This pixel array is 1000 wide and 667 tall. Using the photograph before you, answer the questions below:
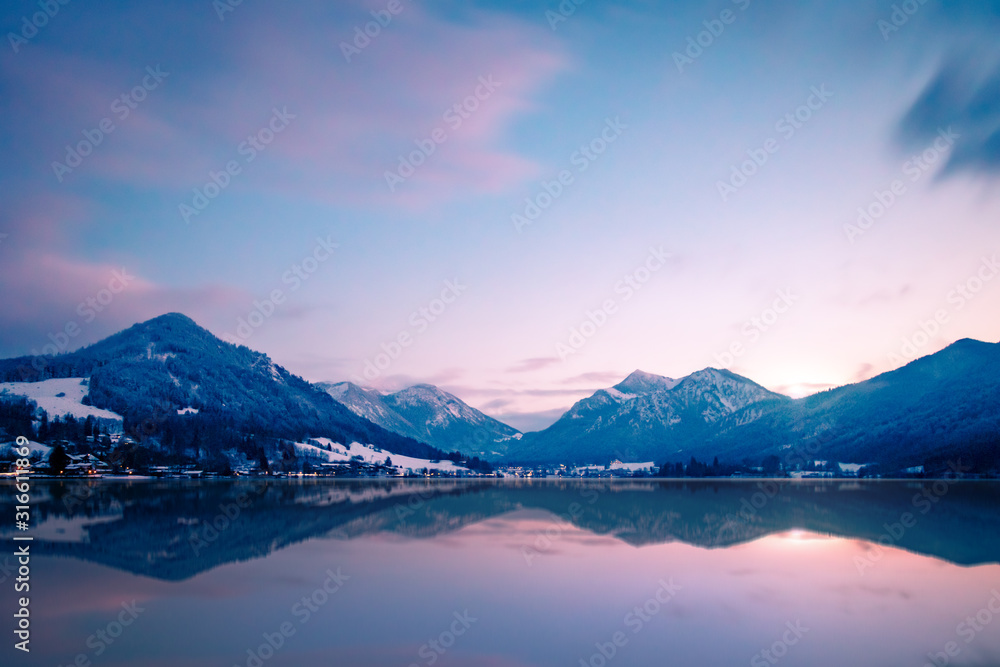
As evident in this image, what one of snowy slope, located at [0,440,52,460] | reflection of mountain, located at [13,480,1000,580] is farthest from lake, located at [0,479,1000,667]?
snowy slope, located at [0,440,52,460]

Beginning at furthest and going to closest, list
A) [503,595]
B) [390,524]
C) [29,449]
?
[29,449] < [390,524] < [503,595]

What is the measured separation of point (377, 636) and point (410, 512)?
4991 centimetres

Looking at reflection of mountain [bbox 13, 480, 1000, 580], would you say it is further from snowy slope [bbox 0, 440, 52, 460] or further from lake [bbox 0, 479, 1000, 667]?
snowy slope [bbox 0, 440, 52, 460]

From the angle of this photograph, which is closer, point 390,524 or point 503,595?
point 503,595

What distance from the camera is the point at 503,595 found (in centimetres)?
2812

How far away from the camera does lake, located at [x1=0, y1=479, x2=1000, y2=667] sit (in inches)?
794

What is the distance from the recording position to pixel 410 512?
70.5 meters

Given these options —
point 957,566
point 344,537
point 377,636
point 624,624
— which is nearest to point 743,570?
point 957,566

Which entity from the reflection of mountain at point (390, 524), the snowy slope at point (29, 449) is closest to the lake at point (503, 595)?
the reflection of mountain at point (390, 524)

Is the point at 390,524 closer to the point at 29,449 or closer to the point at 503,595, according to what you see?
the point at 503,595

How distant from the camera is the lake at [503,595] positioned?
2016cm

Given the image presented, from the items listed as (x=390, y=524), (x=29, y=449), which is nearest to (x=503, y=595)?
(x=390, y=524)

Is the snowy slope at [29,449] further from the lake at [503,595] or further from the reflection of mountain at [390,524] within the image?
the lake at [503,595]

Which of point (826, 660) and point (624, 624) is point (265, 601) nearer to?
point (624, 624)
